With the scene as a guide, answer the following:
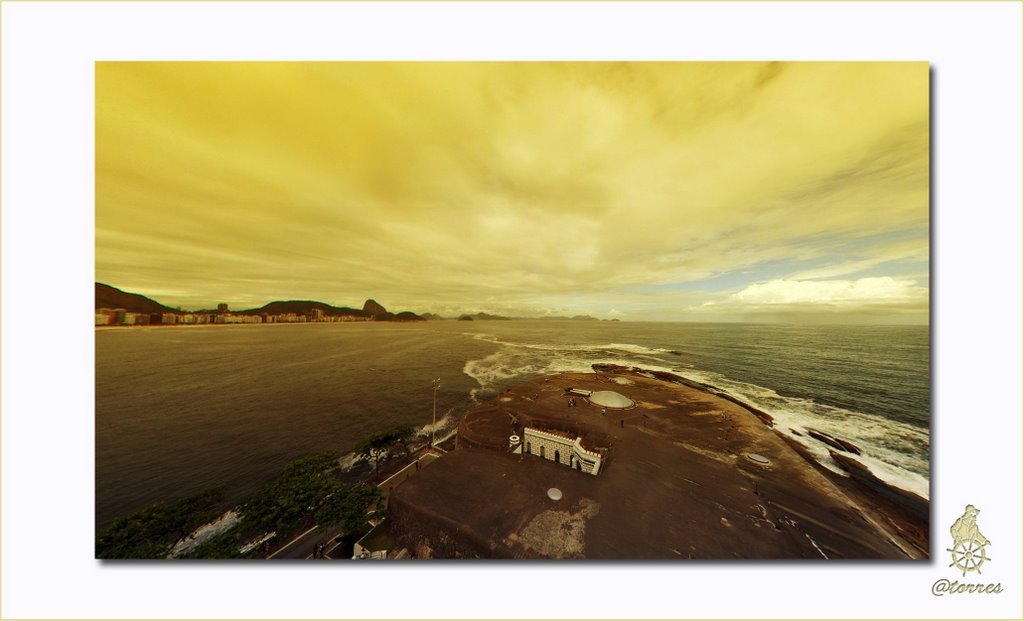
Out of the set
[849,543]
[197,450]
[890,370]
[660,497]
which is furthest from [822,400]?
[197,450]

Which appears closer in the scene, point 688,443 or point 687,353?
point 688,443

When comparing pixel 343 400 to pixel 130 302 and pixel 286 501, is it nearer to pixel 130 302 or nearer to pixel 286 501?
pixel 130 302

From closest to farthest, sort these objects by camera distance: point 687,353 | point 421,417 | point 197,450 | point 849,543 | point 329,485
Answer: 1. point 849,543
2. point 329,485
3. point 197,450
4. point 421,417
5. point 687,353

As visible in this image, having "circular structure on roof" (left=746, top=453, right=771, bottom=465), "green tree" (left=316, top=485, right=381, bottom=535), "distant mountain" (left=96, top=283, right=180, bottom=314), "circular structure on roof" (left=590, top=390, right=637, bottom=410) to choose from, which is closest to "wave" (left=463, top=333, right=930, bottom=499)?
"circular structure on roof" (left=746, top=453, right=771, bottom=465)

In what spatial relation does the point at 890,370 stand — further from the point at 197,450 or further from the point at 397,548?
the point at 197,450

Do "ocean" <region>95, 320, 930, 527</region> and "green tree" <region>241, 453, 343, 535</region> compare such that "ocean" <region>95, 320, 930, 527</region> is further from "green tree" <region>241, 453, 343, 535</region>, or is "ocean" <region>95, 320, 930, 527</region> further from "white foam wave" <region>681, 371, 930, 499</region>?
"green tree" <region>241, 453, 343, 535</region>

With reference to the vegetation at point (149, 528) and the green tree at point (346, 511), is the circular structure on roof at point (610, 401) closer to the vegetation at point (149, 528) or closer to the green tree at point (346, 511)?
the green tree at point (346, 511)
